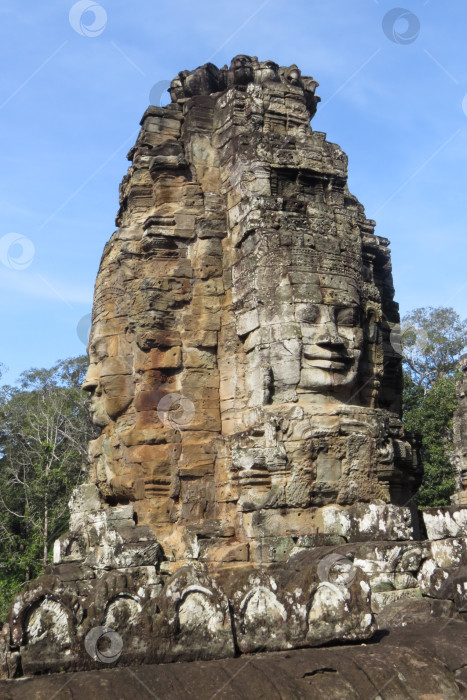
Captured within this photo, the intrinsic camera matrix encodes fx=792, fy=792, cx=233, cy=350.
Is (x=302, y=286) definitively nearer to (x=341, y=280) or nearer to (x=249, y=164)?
(x=341, y=280)

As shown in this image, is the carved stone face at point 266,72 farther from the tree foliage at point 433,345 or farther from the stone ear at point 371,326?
the tree foliage at point 433,345

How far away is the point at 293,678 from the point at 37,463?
74.9 feet

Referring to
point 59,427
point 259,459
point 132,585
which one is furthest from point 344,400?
point 59,427

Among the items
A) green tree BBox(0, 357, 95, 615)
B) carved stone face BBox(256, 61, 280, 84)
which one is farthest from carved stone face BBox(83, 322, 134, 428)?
green tree BBox(0, 357, 95, 615)

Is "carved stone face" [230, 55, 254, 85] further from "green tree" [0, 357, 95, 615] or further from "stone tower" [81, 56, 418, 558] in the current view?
"green tree" [0, 357, 95, 615]

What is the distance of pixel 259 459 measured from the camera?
31.6 ft

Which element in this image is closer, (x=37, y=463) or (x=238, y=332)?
(x=238, y=332)

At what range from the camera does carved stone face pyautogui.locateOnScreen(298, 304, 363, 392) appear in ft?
32.9

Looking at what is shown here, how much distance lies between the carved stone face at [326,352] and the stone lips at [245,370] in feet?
0.08

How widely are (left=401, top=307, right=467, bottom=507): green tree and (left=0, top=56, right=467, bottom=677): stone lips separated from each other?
11765 mm

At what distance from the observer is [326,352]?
10.1 m

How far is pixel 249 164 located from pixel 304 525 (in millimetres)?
5057

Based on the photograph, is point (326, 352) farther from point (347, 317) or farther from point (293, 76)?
point (293, 76)

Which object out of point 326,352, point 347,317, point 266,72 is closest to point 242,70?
point 266,72
